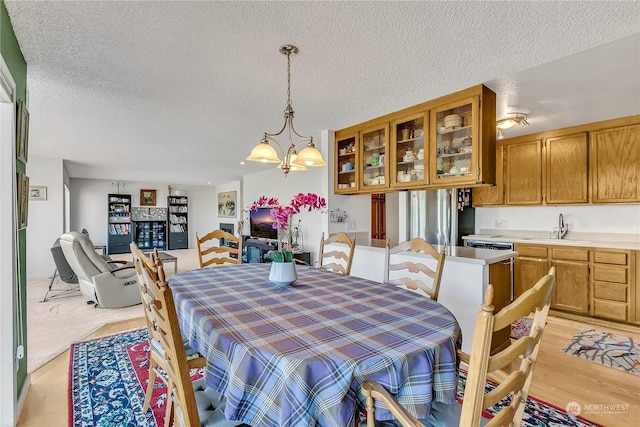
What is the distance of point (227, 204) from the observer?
984 centimetres

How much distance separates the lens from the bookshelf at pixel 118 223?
9.01m

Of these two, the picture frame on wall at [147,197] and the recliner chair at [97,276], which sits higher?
the picture frame on wall at [147,197]

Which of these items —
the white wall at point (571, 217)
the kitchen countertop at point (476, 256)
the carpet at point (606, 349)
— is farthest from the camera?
the white wall at point (571, 217)

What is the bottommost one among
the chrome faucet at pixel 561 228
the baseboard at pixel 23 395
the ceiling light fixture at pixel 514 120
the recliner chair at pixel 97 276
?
the baseboard at pixel 23 395

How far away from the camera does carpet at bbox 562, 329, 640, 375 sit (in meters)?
2.47

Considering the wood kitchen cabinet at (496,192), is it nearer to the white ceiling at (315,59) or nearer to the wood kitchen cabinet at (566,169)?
the wood kitchen cabinet at (566,169)

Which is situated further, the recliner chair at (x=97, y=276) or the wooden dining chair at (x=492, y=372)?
the recliner chair at (x=97, y=276)

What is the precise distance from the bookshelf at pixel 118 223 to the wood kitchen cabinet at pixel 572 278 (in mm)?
10118

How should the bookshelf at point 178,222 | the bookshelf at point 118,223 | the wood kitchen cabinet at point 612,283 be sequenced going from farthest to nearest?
the bookshelf at point 178,222, the bookshelf at point 118,223, the wood kitchen cabinet at point 612,283

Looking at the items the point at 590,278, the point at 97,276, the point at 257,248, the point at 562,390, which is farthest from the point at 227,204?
the point at 562,390

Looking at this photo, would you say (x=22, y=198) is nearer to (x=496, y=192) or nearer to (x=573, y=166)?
(x=496, y=192)

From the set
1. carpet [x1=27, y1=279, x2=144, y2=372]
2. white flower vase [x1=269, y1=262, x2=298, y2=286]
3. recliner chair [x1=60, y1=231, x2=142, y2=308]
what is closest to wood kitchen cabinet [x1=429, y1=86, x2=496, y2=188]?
white flower vase [x1=269, y1=262, x2=298, y2=286]

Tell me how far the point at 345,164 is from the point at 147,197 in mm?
8309

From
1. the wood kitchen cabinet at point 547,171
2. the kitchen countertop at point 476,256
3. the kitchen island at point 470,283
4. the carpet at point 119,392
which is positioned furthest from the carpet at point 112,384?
the wood kitchen cabinet at point 547,171
